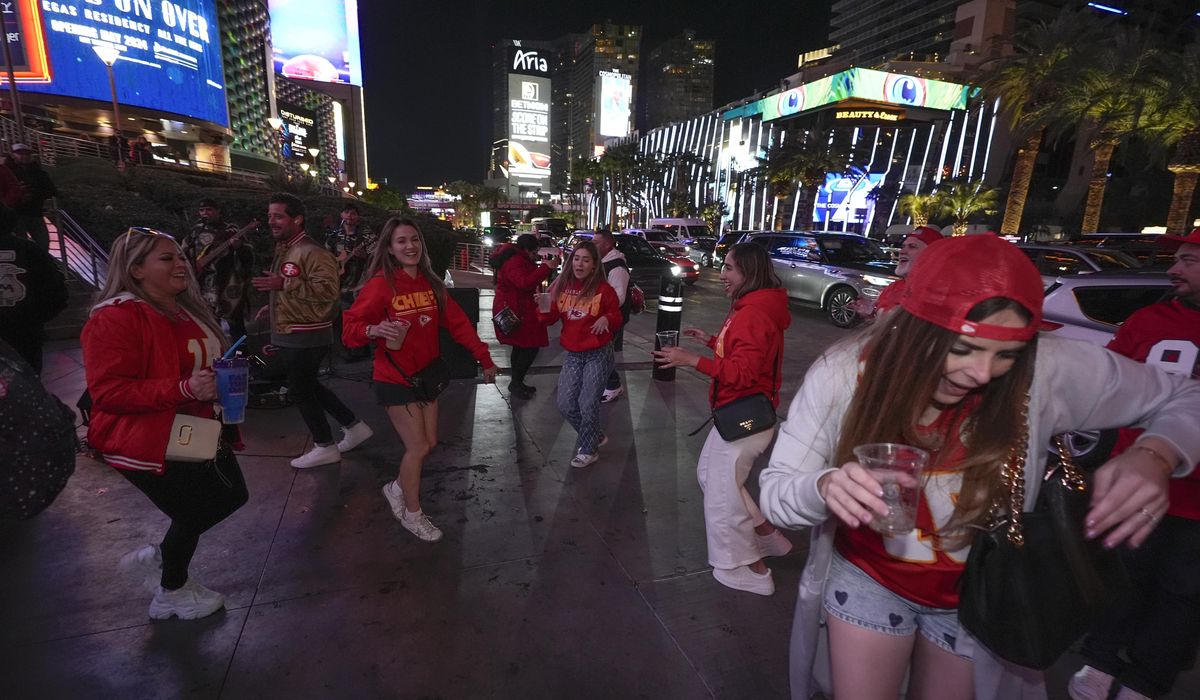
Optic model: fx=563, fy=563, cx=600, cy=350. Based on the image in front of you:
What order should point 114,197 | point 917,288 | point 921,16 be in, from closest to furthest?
1. point 917,288
2. point 114,197
3. point 921,16

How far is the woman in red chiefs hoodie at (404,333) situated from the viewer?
329 cm

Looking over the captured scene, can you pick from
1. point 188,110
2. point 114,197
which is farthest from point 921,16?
point 114,197

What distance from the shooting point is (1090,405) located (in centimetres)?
148

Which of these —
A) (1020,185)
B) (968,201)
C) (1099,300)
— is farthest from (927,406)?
(968,201)

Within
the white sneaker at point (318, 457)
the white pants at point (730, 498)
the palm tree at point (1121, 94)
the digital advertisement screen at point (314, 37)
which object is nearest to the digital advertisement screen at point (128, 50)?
the white sneaker at point (318, 457)

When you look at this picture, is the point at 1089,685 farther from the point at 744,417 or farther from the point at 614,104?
the point at 614,104

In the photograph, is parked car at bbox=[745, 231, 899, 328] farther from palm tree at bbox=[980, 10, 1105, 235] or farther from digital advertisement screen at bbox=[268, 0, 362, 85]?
digital advertisement screen at bbox=[268, 0, 362, 85]

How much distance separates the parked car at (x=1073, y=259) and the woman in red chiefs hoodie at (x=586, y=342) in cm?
864

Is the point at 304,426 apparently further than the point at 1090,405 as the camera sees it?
Yes

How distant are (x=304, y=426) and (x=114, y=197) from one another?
9.82m

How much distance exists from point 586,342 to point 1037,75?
31.5m

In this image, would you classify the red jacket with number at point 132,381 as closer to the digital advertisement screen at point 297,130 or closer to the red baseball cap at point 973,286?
the red baseball cap at point 973,286

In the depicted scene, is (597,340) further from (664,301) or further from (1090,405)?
(1090,405)

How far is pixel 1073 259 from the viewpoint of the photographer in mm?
9711
